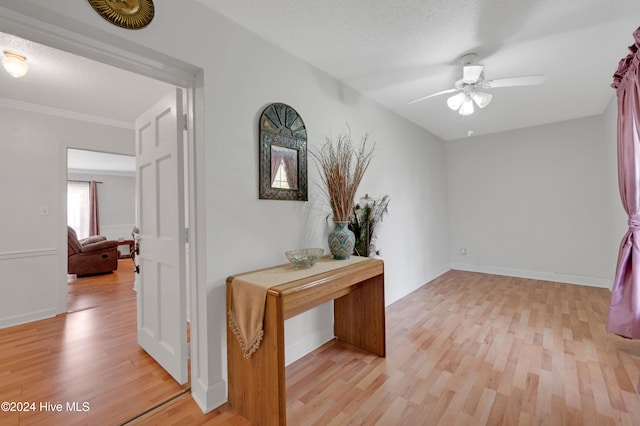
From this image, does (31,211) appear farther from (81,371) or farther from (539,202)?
(539,202)

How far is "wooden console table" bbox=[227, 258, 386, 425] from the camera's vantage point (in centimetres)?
138

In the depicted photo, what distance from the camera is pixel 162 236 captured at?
194 centimetres

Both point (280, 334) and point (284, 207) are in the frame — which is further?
point (284, 207)

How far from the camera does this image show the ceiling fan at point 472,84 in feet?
7.08

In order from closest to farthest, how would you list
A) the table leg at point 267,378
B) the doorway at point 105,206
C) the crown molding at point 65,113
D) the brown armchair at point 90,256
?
1. the table leg at point 267,378
2. the crown molding at point 65,113
3. the brown armchair at point 90,256
4. the doorway at point 105,206

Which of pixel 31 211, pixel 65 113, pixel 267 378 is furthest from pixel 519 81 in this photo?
pixel 31 211

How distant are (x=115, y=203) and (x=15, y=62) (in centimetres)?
681

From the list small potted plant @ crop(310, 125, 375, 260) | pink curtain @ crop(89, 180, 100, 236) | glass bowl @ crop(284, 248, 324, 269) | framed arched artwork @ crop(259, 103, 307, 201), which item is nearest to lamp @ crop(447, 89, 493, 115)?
small potted plant @ crop(310, 125, 375, 260)

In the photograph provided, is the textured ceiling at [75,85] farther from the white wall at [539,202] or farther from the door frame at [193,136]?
the white wall at [539,202]

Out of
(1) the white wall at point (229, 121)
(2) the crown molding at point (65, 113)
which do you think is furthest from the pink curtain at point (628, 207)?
(2) the crown molding at point (65, 113)

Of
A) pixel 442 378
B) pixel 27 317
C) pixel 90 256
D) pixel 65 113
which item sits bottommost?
pixel 442 378

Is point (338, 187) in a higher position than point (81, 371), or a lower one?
higher

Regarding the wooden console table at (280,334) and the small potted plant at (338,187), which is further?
the small potted plant at (338,187)

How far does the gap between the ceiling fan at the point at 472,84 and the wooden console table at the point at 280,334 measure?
5.51ft
